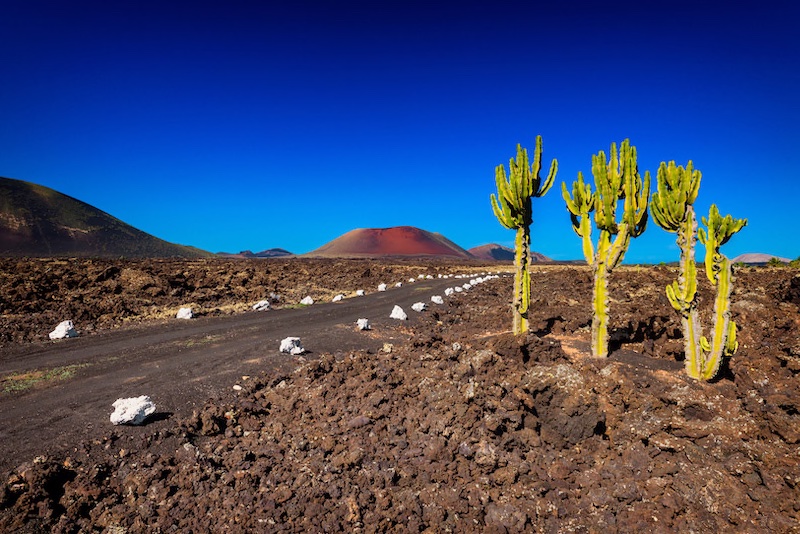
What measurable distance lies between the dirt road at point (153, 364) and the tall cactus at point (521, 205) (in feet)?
12.4

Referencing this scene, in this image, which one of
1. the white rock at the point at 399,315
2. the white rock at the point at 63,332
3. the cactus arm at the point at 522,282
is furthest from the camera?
the white rock at the point at 399,315

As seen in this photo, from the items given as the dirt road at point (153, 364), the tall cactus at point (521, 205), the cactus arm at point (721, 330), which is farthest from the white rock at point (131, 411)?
the cactus arm at point (721, 330)

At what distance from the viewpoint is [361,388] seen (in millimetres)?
7828

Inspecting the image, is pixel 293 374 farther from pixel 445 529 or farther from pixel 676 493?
pixel 676 493

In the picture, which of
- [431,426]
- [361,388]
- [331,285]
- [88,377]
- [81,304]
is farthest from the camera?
[331,285]

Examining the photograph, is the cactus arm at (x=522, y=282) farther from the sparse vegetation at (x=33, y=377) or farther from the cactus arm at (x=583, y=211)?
the sparse vegetation at (x=33, y=377)

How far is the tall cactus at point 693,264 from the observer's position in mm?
7707

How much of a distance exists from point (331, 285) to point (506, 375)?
946 inches

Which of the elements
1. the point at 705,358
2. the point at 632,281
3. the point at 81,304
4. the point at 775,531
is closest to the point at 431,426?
the point at 775,531

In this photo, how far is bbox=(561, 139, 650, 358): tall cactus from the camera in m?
8.95

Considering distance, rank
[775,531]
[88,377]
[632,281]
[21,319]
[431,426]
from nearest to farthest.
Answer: [775,531] → [431,426] → [88,377] → [21,319] → [632,281]

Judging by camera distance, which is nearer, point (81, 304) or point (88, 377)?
point (88, 377)

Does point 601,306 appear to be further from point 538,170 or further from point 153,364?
point 153,364

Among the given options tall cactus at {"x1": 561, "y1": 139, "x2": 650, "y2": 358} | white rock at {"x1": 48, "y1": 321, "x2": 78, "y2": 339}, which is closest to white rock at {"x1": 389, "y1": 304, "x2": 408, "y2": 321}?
tall cactus at {"x1": 561, "y1": 139, "x2": 650, "y2": 358}
